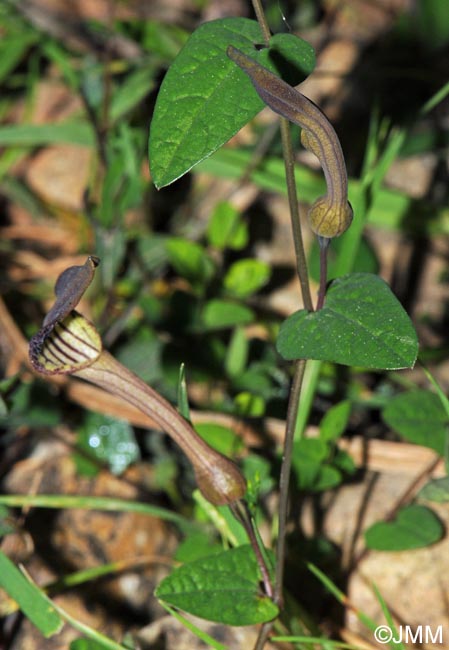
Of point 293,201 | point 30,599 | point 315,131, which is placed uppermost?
point 315,131

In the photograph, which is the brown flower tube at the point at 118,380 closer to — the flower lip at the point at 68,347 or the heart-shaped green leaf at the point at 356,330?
the flower lip at the point at 68,347

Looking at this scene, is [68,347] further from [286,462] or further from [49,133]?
[49,133]

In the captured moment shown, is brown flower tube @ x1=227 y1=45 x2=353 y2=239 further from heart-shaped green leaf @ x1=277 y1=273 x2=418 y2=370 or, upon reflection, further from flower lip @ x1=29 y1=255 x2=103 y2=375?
flower lip @ x1=29 y1=255 x2=103 y2=375

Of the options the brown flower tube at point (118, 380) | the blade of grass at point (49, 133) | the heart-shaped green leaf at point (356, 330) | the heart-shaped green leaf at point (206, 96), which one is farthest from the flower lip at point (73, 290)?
the blade of grass at point (49, 133)

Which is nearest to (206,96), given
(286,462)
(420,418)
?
(286,462)

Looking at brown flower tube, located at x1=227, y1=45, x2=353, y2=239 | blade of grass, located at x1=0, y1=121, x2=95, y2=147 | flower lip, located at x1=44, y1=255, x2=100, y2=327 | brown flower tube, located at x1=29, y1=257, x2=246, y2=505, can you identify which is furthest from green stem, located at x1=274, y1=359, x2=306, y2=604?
blade of grass, located at x1=0, y1=121, x2=95, y2=147

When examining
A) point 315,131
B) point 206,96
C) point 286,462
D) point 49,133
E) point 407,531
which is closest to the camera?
point 315,131
